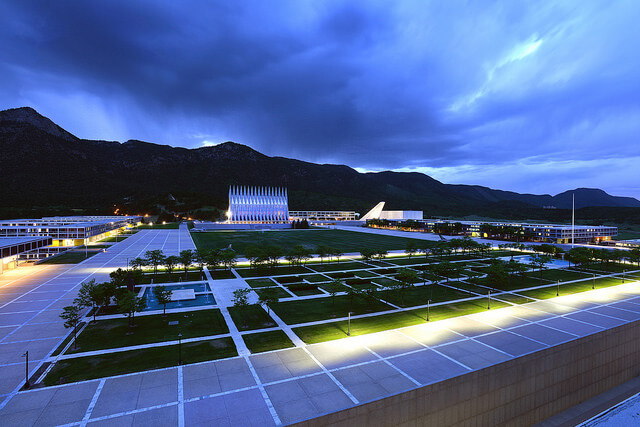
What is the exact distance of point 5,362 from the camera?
18.2 metres

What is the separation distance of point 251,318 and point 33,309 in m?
20.5

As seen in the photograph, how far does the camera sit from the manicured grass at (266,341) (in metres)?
20.5

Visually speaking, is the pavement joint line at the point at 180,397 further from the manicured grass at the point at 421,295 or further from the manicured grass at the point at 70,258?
the manicured grass at the point at 70,258

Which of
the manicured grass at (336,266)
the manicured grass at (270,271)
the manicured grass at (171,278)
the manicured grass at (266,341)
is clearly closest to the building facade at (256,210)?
the manicured grass at (336,266)

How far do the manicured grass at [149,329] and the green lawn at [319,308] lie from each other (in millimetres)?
5650

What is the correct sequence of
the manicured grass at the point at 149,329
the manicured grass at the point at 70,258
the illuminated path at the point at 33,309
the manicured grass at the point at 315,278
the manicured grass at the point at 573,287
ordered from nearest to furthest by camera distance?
the illuminated path at the point at 33,309 < the manicured grass at the point at 149,329 < the manicured grass at the point at 573,287 < the manicured grass at the point at 315,278 < the manicured grass at the point at 70,258

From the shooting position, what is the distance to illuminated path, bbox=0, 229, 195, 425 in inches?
694

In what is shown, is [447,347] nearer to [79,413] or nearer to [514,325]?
[514,325]

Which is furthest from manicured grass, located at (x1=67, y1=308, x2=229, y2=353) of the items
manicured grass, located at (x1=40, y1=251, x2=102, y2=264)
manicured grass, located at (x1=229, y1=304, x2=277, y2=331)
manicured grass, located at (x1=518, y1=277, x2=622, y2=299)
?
manicured grass, located at (x1=40, y1=251, x2=102, y2=264)

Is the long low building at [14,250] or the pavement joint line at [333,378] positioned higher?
the long low building at [14,250]

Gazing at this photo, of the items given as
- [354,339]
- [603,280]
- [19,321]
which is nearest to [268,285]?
[354,339]

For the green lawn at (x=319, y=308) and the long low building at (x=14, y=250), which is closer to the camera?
the green lawn at (x=319, y=308)

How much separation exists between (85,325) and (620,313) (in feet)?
154

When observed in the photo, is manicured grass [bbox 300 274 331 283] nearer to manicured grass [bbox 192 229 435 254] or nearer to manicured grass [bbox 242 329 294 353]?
manicured grass [bbox 242 329 294 353]
